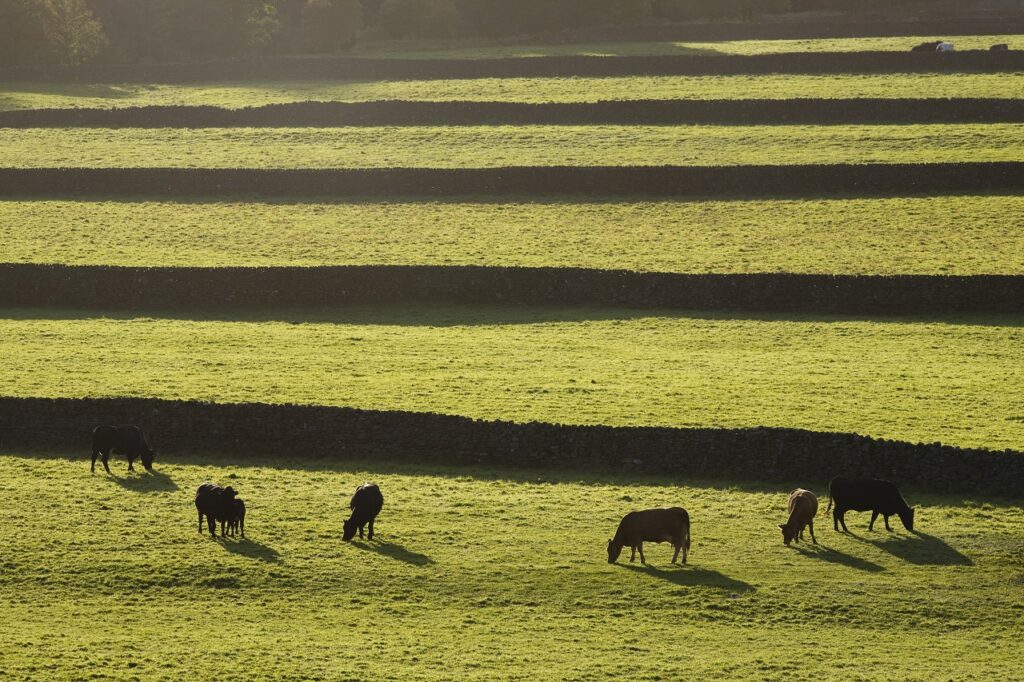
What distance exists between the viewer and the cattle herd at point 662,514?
2467cm

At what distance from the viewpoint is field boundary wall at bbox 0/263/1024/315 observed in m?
42.6

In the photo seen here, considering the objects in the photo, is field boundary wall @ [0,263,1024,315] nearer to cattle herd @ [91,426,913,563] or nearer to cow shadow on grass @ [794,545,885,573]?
cattle herd @ [91,426,913,563]

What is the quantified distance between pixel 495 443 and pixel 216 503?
6745 mm

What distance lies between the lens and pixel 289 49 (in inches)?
3656

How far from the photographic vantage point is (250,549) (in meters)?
25.7

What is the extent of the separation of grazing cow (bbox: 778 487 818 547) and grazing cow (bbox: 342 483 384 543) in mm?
7046

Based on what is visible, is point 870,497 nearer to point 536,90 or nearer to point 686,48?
point 536,90

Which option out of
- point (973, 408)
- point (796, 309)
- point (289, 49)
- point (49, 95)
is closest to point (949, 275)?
point (796, 309)

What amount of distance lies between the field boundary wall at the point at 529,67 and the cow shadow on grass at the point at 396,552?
172 feet

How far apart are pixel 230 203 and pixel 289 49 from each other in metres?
39.9

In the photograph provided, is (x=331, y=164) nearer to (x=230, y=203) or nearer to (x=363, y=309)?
(x=230, y=203)

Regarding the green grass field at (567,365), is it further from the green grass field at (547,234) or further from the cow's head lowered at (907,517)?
the cow's head lowered at (907,517)

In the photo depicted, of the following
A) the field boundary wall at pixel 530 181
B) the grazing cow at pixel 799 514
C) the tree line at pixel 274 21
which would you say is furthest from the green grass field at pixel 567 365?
the tree line at pixel 274 21

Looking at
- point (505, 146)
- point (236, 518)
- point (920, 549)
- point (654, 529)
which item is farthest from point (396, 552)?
point (505, 146)
